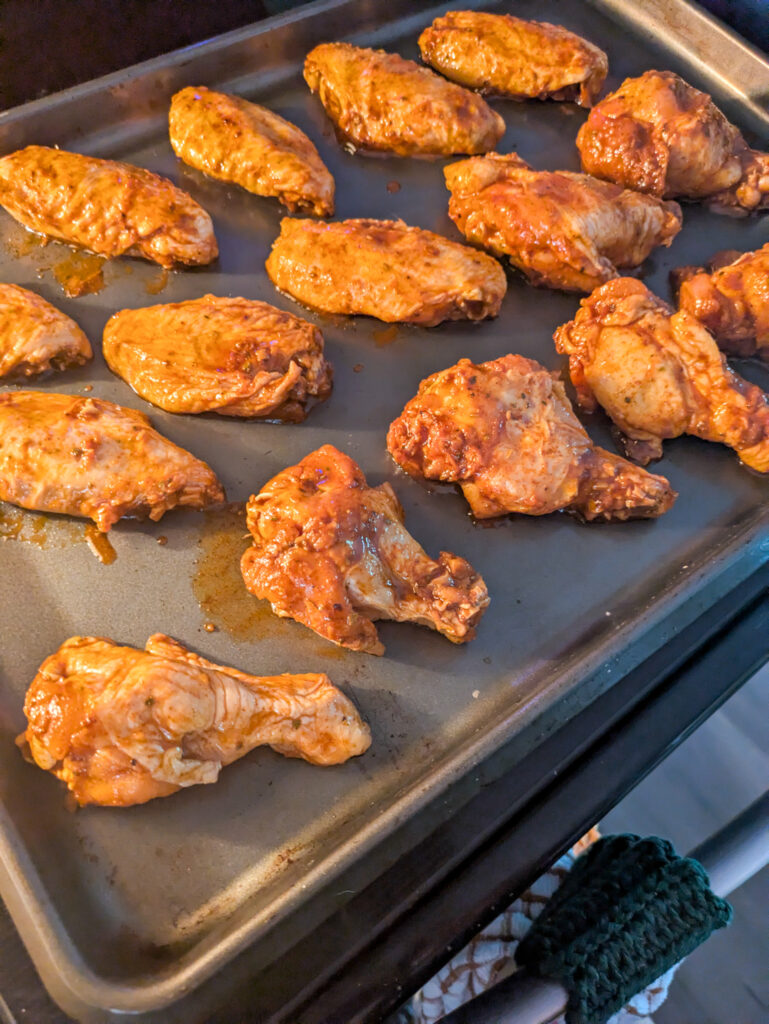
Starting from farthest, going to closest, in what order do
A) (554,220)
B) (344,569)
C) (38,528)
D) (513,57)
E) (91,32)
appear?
(513,57)
(91,32)
(554,220)
(38,528)
(344,569)

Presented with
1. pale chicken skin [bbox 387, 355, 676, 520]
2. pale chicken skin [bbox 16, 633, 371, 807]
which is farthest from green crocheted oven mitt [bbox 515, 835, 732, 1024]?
pale chicken skin [bbox 387, 355, 676, 520]

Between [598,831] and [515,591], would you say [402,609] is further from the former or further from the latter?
[598,831]

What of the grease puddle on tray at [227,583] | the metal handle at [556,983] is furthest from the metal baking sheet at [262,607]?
the metal handle at [556,983]

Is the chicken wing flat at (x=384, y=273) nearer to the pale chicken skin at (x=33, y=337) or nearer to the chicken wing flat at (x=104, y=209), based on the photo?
the chicken wing flat at (x=104, y=209)

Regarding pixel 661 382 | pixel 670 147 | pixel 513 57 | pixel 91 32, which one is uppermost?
pixel 670 147

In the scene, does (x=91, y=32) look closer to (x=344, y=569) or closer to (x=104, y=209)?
(x=104, y=209)

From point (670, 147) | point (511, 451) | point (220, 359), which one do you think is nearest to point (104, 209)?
point (220, 359)
